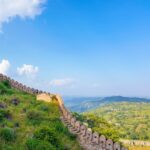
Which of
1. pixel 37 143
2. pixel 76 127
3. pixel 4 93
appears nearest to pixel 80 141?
pixel 76 127

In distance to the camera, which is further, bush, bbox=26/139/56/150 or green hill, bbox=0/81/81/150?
green hill, bbox=0/81/81/150

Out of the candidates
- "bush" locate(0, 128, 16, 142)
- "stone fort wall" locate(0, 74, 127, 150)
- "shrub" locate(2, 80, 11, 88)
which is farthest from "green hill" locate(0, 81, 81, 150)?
"shrub" locate(2, 80, 11, 88)

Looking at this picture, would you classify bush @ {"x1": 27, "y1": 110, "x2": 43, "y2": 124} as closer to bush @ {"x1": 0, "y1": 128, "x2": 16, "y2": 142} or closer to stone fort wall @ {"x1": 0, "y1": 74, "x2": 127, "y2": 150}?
stone fort wall @ {"x1": 0, "y1": 74, "x2": 127, "y2": 150}

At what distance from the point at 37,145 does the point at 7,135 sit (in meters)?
2.39

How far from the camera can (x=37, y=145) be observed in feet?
79.4

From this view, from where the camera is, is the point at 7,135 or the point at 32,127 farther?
the point at 32,127

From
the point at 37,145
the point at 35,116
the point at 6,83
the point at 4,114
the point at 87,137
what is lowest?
the point at 37,145

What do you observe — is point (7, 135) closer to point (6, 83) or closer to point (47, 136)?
point (47, 136)

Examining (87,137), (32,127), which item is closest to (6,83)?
(32,127)

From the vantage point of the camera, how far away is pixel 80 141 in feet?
86.7

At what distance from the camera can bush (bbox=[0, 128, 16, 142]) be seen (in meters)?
24.9

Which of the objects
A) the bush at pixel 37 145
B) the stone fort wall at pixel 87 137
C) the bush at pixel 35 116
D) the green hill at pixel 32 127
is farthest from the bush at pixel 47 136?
the bush at pixel 35 116

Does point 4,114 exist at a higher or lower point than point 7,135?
higher

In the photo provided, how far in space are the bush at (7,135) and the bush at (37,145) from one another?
4.52ft
